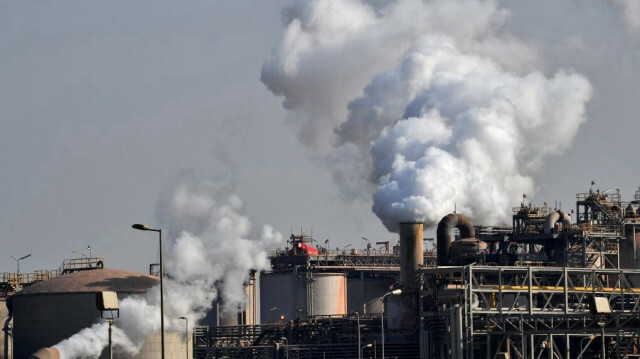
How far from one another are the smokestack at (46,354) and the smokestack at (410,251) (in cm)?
3231

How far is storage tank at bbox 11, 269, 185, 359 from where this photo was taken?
112 meters

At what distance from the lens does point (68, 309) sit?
373ft

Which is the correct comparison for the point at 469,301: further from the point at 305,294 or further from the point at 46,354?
the point at 305,294

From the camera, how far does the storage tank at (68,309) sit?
4427 inches

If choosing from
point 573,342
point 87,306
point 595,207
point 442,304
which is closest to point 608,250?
point 595,207

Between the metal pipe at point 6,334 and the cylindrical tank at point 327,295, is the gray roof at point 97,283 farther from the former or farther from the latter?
the cylindrical tank at point 327,295

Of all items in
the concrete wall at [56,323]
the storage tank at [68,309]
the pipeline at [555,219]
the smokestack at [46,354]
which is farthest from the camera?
the pipeline at [555,219]

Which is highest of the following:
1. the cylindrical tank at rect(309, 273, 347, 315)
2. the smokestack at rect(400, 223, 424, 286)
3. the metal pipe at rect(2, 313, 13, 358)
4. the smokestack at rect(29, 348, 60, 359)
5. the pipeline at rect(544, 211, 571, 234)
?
the pipeline at rect(544, 211, 571, 234)

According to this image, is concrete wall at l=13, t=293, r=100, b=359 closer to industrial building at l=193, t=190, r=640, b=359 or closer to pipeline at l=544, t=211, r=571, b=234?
industrial building at l=193, t=190, r=640, b=359

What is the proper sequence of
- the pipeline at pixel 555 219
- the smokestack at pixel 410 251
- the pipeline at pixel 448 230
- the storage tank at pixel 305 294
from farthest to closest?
the storage tank at pixel 305 294, the pipeline at pixel 555 219, the pipeline at pixel 448 230, the smokestack at pixel 410 251

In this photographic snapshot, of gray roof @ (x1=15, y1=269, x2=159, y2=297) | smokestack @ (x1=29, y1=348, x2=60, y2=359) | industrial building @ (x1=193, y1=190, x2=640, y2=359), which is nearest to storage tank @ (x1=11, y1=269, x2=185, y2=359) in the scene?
gray roof @ (x1=15, y1=269, x2=159, y2=297)

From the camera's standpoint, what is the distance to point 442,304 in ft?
360

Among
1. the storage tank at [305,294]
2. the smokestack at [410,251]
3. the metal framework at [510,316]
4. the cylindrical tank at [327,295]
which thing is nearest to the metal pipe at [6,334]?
the smokestack at [410,251]

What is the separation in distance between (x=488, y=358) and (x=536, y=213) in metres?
31.9
